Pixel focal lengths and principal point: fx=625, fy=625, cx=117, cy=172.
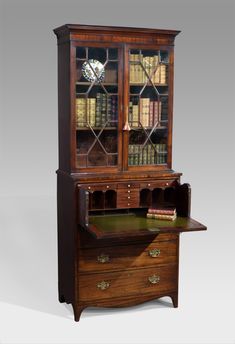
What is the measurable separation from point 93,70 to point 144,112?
581 millimetres

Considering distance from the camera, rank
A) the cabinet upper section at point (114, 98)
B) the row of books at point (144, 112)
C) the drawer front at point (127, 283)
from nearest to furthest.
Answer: the cabinet upper section at point (114, 98)
the drawer front at point (127, 283)
the row of books at point (144, 112)

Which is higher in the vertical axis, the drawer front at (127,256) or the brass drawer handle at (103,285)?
the drawer front at (127,256)

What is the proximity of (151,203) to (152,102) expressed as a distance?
2.87 ft

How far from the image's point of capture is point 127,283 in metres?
5.31

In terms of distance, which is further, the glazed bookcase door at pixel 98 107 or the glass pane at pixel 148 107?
the glass pane at pixel 148 107

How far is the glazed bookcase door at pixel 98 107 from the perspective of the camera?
16.8 ft

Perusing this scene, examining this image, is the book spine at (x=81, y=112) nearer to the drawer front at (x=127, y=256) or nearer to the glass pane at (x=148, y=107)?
the glass pane at (x=148, y=107)

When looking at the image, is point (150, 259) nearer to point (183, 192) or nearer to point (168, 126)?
point (183, 192)

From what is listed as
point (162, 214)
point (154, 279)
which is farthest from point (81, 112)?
point (154, 279)

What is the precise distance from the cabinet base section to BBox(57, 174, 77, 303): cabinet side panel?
0.37 feet

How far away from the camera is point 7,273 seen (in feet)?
20.1

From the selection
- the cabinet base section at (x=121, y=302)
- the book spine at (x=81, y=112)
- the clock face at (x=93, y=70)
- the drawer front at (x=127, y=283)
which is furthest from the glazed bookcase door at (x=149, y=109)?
the cabinet base section at (x=121, y=302)

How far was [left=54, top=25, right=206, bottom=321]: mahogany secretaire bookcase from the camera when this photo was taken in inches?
201

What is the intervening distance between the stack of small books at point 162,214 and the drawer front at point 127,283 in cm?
52
